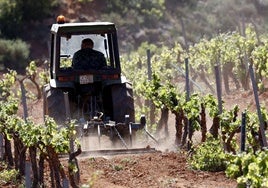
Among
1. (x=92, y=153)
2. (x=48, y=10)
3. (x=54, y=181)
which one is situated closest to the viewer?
(x=54, y=181)

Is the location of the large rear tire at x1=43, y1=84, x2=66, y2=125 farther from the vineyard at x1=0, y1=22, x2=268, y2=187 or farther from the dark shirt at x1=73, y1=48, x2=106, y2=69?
the dark shirt at x1=73, y1=48, x2=106, y2=69

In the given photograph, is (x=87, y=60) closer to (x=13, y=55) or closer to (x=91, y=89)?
(x=91, y=89)

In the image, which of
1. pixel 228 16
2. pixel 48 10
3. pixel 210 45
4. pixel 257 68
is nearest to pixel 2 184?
pixel 257 68

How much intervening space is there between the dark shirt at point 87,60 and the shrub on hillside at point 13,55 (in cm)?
1704

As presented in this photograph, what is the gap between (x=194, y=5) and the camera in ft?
135

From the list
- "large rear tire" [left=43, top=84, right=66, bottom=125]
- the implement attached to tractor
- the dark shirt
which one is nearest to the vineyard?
"large rear tire" [left=43, top=84, right=66, bottom=125]

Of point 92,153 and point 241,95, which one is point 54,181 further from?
point 241,95

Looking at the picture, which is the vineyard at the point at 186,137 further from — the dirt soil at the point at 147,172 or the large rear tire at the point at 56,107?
the large rear tire at the point at 56,107

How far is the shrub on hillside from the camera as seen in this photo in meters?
30.2

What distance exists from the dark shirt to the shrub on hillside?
55.9ft

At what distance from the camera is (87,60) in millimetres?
13344

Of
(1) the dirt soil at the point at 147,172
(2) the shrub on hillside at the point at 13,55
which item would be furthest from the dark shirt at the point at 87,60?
(2) the shrub on hillside at the point at 13,55

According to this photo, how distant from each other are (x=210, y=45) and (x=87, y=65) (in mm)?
10151

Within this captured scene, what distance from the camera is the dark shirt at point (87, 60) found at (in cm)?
1332
